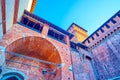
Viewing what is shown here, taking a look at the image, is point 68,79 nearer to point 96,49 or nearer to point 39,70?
point 39,70

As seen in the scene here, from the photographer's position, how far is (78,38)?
16.9 metres

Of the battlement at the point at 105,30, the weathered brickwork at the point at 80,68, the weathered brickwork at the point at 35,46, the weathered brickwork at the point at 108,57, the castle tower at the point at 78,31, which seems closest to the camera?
the weathered brickwork at the point at 35,46

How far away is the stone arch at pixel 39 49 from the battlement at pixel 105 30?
214 inches

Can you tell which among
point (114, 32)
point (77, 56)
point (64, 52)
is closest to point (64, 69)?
point (64, 52)

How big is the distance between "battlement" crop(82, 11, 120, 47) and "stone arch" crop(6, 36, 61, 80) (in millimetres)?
5446

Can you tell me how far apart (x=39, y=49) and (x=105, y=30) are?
22.8ft

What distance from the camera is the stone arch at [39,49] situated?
724 centimetres

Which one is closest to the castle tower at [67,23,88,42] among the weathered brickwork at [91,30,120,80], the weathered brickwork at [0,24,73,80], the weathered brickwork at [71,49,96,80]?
the weathered brickwork at [91,30,120,80]

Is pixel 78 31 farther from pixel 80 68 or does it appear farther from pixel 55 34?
pixel 80 68

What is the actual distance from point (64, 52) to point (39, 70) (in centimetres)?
226

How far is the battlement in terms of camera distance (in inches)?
407

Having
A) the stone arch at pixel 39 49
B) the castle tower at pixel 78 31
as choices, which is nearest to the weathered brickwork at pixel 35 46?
the stone arch at pixel 39 49

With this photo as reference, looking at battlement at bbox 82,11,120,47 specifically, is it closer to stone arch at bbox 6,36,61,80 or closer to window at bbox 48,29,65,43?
window at bbox 48,29,65,43

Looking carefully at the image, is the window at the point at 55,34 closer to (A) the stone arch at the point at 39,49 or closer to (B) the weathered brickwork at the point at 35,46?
(B) the weathered brickwork at the point at 35,46
